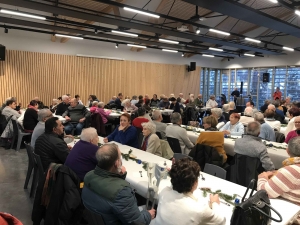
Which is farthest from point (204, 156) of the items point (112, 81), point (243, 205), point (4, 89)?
point (112, 81)

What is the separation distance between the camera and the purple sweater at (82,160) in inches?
120

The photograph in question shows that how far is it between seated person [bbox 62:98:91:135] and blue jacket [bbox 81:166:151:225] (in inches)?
220

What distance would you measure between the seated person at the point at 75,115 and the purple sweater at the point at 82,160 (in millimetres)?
4530

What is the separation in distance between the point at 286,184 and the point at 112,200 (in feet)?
4.78

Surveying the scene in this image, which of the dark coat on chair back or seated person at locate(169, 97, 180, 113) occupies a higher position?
seated person at locate(169, 97, 180, 113)

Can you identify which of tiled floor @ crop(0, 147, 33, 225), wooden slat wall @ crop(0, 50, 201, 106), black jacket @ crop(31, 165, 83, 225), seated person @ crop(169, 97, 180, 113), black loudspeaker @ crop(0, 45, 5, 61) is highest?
black loudspeaker @ crop(0, 45, 5, 61)

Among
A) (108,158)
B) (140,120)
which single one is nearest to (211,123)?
(140,120)

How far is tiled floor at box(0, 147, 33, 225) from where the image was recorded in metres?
3.70

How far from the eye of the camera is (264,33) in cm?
1484

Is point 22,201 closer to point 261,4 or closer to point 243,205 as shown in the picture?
point 243,205

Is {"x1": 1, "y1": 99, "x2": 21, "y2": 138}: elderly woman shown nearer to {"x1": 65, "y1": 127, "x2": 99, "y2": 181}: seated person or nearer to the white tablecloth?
{"x1": 65, "y1": 127, "x2": 99, "y2": 181}: seated person

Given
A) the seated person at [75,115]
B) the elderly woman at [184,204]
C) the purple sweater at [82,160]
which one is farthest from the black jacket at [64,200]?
the seated person at [75,115]

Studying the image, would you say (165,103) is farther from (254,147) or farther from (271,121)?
(254,147)

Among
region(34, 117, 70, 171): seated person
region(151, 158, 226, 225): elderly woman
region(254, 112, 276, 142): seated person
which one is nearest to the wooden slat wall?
region(34, 117, 70, 171): seated person
